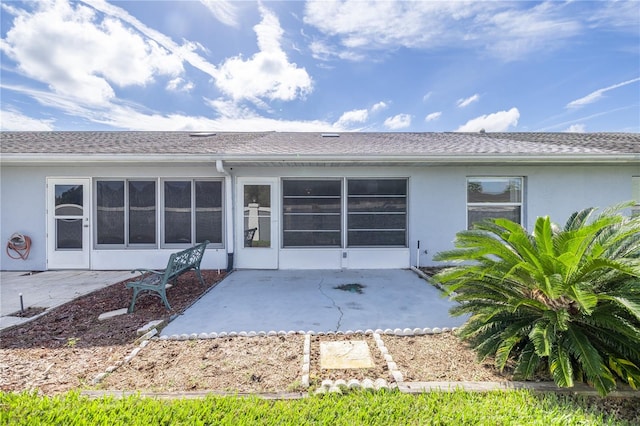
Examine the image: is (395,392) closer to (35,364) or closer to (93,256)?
(35,364)

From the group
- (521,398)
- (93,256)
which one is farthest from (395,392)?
(93,256)

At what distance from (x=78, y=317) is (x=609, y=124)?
17693 millimetres

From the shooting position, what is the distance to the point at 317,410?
86.2 inches

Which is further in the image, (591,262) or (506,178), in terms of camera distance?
(506,178)

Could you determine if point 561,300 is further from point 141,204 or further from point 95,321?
point 141,204

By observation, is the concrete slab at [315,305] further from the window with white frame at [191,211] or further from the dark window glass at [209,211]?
the window with white frame at [191,211]

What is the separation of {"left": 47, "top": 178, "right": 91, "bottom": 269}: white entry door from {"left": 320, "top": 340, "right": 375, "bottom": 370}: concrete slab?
7.34 metres

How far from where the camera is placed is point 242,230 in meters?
7.30

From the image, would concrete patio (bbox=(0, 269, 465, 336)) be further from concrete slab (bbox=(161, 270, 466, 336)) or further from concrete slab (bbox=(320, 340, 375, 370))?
concrete slab (bbox=(320, 340, 375, 370))

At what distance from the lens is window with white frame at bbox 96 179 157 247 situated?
7277mm

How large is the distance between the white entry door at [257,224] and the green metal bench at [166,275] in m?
1.44

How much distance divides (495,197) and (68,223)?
11240 mm

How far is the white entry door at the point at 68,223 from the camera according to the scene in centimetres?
721

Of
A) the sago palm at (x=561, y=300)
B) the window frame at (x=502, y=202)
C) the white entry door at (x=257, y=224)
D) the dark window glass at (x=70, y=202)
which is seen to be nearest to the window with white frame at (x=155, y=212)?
the dark window glass at (x=70, y=202)
